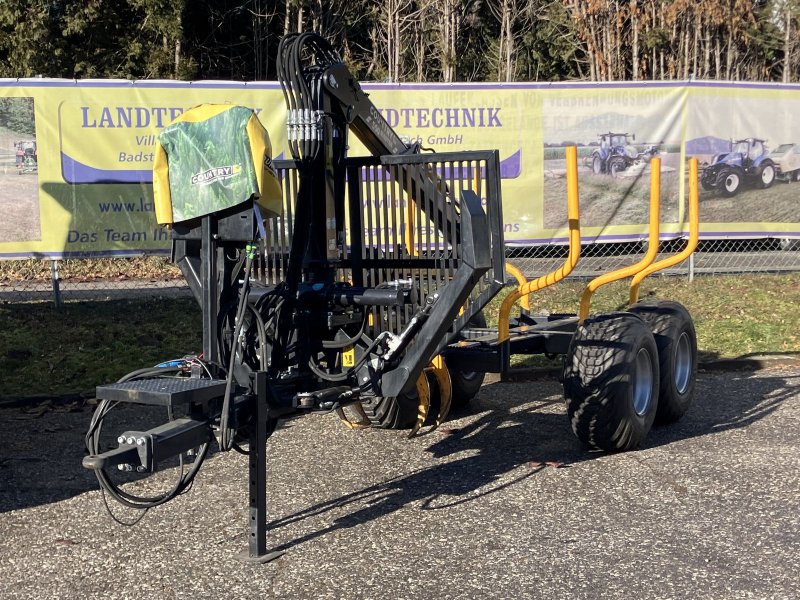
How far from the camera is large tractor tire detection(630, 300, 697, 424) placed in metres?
7.12

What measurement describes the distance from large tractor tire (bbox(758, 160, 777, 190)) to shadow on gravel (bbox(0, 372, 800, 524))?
4.75 metres

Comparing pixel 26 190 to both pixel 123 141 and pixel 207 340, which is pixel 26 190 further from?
pixel 207 340

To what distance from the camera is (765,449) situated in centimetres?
664

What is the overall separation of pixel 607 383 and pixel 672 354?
1.13 meters

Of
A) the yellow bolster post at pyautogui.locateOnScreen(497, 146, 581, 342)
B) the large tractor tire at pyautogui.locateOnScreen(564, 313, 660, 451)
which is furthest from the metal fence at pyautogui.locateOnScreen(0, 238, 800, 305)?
the large tractor tire at pyautogui.locateOnScreen(564, 313, 660, 451)

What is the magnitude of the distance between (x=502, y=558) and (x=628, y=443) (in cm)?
185

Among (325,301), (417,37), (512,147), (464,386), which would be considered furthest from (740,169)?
(417,37)

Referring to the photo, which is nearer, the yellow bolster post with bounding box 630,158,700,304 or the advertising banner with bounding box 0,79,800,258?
the yellow bolster post with bounding box 630,158,700,304

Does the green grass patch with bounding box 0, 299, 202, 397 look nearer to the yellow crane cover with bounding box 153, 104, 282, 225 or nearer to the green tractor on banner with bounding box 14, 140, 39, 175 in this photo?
the green tractor on banner with bounding box 14, 140, 39, 175

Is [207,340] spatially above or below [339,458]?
above

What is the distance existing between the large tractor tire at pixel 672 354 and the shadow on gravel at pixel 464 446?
6.2 inches

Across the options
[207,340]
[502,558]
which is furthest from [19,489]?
[502,558]

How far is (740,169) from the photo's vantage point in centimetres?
1280

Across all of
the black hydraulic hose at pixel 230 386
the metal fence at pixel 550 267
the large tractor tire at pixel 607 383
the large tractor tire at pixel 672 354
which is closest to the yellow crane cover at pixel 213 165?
the black hydraulic hose at pixel 230 386
